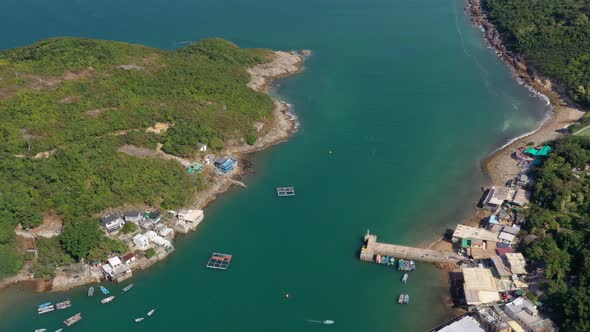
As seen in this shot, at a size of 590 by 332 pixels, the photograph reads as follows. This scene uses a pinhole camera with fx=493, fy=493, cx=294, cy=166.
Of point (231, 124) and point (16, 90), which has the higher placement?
point (16, 90)

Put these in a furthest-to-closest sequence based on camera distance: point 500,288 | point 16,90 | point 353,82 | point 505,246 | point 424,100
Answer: point 353,82 → point 424,100 → point 16,90 → point 505,246 → point 500,288

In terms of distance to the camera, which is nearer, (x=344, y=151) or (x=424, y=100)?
(x=344, y=151)

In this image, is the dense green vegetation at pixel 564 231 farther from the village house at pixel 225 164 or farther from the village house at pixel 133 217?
the village house at pixel 133 217

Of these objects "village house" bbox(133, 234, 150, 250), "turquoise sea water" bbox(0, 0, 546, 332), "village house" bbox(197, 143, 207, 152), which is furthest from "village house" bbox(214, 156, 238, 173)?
"village house" bbox(133, 234, 150, 250)

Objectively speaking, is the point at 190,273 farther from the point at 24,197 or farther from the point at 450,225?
the point at 450,225

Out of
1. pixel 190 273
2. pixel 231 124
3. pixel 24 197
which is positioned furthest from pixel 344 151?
pixel 24 197

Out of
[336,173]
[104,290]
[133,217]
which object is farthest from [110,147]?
[336,173]

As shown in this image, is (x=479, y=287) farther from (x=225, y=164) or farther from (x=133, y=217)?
(x=133, y=217)
